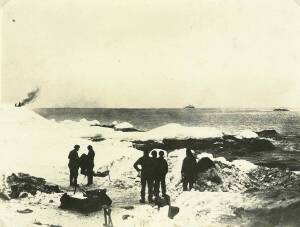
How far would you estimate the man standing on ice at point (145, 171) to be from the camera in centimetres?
677

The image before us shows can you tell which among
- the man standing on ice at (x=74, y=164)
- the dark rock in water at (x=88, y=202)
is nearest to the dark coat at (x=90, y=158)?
the man standing on ice at (x=74, y=164)

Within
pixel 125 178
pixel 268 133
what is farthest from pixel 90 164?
pixel 268 133

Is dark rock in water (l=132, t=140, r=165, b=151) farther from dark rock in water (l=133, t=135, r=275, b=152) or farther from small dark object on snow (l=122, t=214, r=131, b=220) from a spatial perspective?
small dark object on snow (l=122, t=214, r=131, b=220)

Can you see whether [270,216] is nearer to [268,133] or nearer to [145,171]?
[268,133]

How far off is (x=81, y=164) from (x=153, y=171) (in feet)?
3.45

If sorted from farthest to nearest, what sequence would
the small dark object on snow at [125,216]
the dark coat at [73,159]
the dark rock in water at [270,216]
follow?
the dark coat at [73,159]
the small dark object on snow at [125,216]
the dark rock in water at [270,216]

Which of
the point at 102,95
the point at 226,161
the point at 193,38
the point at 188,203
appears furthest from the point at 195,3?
the point at 188,203

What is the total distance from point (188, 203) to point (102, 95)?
1983mm

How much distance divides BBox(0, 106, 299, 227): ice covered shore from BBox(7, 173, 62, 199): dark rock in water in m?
0.07

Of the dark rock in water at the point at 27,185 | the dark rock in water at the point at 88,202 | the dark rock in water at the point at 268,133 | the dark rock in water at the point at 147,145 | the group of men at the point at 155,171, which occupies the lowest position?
the dark rock in water at the point at 88,202

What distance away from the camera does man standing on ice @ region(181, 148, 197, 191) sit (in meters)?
6.83

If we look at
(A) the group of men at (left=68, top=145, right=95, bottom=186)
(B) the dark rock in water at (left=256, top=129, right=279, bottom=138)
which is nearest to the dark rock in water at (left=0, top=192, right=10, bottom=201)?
(A) the group of men at (left=68, top=145, right=95, bottom=186)

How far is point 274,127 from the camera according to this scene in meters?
6.91

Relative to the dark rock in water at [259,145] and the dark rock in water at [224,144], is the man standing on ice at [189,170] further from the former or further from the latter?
the dark rock in water at [259,145]
